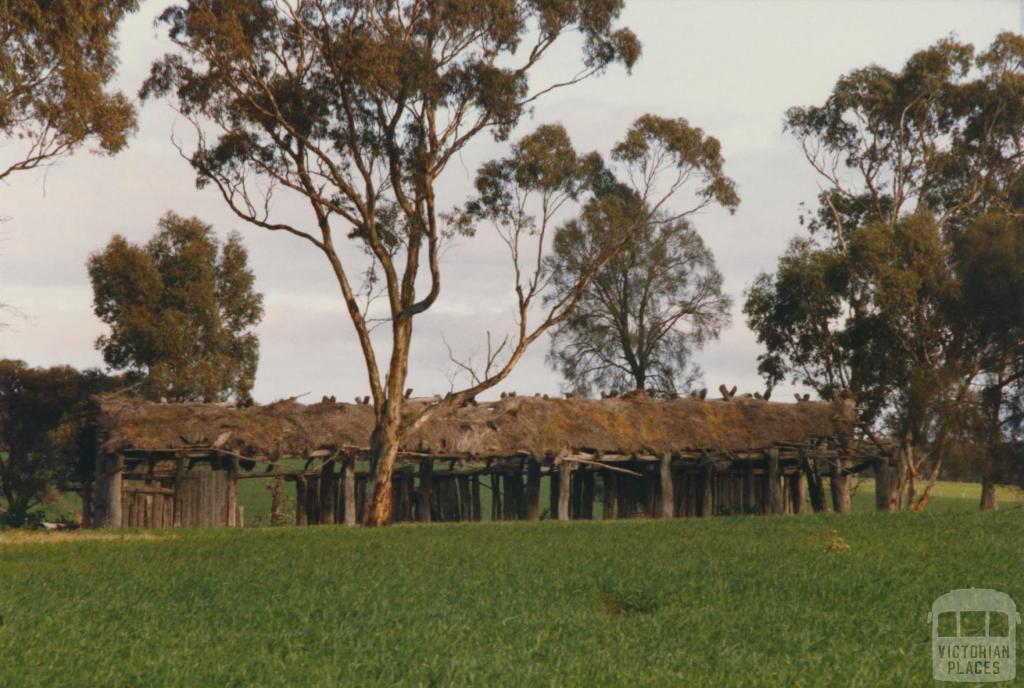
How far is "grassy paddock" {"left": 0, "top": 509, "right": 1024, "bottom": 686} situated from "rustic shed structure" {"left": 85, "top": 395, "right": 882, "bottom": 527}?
8415 mm

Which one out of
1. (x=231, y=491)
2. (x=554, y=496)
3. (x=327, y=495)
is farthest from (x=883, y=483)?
(x=231, y=491)

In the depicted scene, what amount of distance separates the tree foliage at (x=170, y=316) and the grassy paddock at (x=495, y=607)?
2124cm

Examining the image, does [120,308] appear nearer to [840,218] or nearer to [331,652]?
[840,218]

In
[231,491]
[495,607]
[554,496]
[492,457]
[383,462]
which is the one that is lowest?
[495,607]

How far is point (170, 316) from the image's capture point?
4753 centimetres

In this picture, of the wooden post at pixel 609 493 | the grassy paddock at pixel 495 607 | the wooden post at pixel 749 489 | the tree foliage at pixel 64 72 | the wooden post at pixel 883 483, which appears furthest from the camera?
the wooden post at pixel 883 483

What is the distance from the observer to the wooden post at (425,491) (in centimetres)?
3838

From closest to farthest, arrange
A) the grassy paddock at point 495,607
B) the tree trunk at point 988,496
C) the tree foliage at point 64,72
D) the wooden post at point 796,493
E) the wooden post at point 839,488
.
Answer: the grassy paddock at point 495,607
the tree foliage at point 64,72
the wooden post at point 839,488
the wooden post at point 796,493
the tree trunk at point 988,496

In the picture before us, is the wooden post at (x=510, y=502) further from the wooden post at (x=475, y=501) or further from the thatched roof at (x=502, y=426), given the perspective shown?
the thatched roof at (x=502, y=426)

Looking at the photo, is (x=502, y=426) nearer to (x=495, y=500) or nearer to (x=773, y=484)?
(x=495, y=500)

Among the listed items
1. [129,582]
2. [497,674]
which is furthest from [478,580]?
[497,674]

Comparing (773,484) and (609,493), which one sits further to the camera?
(773,484)

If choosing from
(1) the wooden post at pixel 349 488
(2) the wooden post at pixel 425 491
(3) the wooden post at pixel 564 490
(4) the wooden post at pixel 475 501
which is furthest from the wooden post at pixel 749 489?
(1) the wooden post at pixel 349 488

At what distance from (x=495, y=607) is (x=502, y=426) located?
879 inches
